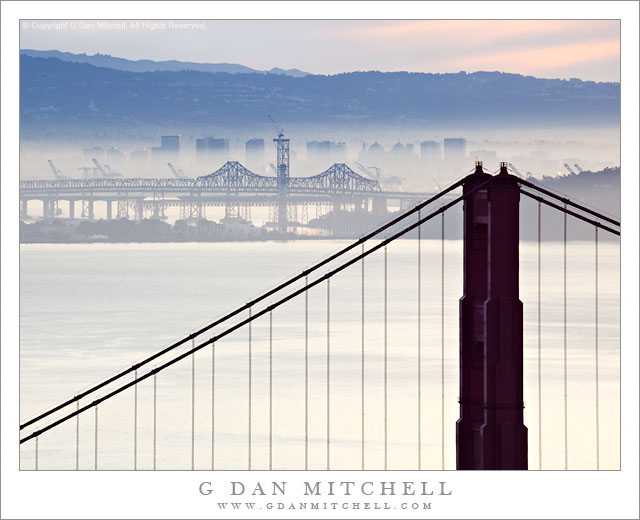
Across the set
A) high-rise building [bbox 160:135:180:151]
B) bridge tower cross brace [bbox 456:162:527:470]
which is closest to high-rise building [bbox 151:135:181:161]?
high-rise building [bbox 160:135:180:151]

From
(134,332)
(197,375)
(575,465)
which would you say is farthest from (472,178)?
(134,332)

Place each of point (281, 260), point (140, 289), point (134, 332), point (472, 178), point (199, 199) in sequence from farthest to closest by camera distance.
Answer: point (199, 199)
point (281, 260)
point (140, 289)
point (134, 332)
point (472, 178)

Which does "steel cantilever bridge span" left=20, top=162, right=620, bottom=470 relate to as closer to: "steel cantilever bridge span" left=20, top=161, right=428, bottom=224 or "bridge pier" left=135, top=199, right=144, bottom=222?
"steel cantilever bridge span" left=20, top=161, right=428, bottom=224

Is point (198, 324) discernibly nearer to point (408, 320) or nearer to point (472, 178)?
point (408, 320)

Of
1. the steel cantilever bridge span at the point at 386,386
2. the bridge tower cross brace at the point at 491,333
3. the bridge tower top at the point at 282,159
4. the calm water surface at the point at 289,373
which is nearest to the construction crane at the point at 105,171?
the bridge tower top at the point at 282,159

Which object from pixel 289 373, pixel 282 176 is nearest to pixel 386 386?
pixel 289 373

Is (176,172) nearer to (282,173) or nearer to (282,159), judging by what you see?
(282,173)
